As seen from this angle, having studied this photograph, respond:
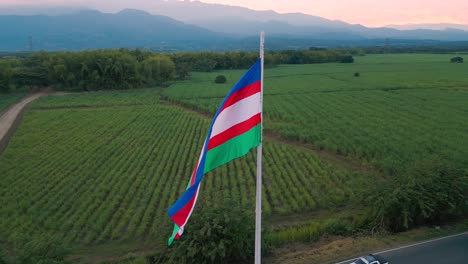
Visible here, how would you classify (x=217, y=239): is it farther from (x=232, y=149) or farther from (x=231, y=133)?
(x=231, y=133)

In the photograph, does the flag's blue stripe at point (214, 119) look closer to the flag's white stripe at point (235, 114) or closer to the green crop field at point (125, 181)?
the flag's white stripe at point (235, 114)

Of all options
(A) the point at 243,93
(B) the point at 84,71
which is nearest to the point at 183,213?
(A) the point at 243,93

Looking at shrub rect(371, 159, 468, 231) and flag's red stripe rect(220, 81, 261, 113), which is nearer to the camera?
flag's red stripe rect(220, 81, 261, 113)

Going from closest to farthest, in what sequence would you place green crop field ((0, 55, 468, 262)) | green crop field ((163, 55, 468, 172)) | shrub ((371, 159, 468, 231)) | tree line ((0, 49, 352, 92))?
shrub ((371, 159, 468, 231))
green crop field ((0, 55, 468, 262))
green crop field ((163, 55, 468, 172))
tree line ((0, 49, 352, 92))

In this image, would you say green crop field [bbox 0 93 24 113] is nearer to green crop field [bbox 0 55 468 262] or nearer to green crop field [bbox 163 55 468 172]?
green crop field [bbox 0 55 468 262]

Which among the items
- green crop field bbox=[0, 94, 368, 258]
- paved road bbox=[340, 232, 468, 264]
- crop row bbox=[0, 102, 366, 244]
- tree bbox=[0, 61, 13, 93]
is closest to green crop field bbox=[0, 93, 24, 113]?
tree bbox=[0, 61, 13, 93]

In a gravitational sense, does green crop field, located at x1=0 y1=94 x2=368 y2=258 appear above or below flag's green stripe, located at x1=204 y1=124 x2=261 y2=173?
below

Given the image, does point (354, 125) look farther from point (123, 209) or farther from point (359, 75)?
point (359, 75)
